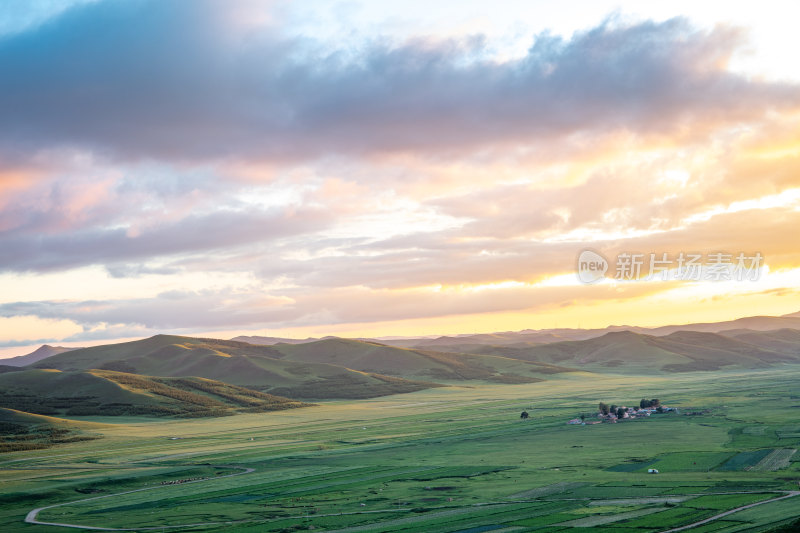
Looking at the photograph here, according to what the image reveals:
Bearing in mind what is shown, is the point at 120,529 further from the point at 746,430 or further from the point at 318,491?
the point at 746,430

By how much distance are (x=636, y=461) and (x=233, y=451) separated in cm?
8220

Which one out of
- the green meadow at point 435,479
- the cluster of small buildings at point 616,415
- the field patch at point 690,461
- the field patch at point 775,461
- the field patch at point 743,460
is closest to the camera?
the green meadow at point 435,479

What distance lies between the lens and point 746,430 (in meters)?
149

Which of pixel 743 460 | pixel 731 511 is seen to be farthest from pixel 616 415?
pixel 731 511

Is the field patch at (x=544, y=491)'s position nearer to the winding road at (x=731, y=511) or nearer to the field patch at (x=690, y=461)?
the field patch at (x=690, y=461)

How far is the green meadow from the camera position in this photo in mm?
82250

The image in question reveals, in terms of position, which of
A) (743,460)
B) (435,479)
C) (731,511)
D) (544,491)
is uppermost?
(731,511)

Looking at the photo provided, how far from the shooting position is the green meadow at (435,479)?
8225 cm

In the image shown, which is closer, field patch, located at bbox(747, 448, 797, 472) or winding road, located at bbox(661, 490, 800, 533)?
winding road, located at bbox(661, 490, 800, 533)

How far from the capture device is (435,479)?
111m

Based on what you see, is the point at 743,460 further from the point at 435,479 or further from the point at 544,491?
the point at 435,479

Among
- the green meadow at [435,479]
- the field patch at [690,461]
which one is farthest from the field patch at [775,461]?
the field patch at [690,461]

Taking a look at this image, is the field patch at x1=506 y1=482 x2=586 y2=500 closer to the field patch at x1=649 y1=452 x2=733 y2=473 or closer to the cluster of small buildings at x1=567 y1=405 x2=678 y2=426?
the field patch at x1=649 y1=452 x2=733 y2=473

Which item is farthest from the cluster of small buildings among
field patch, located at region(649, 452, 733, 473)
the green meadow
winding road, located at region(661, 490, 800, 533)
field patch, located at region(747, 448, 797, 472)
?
winding road, located at region(661, 490, 800, 533)
